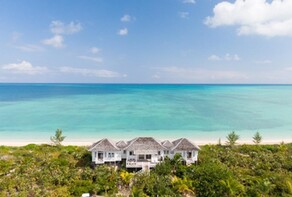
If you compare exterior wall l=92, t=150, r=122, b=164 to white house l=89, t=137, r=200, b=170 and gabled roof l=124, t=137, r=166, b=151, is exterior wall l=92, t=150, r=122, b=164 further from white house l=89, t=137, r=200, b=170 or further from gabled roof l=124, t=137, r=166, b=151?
gabled roof l=124, t=137, r=166, b=151

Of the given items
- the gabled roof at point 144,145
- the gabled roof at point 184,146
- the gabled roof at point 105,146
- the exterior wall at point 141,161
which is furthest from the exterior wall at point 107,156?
the gabled roof at point 184,146

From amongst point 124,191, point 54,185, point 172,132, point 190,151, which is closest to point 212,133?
point 172,132

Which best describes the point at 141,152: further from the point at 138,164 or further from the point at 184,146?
the point at 184,146

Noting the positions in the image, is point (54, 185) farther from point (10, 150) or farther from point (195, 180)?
point (10, 150)

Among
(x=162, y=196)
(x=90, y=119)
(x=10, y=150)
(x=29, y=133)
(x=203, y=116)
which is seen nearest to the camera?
(x=162, y=196)

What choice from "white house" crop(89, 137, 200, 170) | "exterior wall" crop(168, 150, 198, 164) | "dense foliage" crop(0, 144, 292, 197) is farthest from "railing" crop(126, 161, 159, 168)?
"exterior wall" crop(168, 150, 198, 164)
